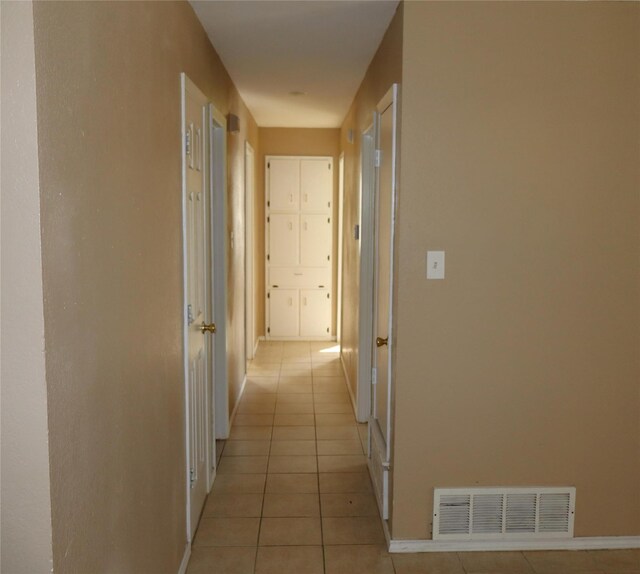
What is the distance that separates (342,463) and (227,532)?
3.34ft

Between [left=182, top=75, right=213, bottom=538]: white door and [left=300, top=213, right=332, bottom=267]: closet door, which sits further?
[left=300, top=213, right=332, bottom=267]: closet door

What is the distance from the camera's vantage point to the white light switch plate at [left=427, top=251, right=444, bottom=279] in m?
2.74

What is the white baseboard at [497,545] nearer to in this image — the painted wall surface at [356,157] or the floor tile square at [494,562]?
the floor tile square at [494,562]

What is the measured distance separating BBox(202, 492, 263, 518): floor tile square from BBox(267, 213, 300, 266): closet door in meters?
4.17

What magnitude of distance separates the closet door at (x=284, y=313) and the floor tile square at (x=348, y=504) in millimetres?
4097

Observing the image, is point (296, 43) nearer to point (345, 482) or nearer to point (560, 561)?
point (345, 482)

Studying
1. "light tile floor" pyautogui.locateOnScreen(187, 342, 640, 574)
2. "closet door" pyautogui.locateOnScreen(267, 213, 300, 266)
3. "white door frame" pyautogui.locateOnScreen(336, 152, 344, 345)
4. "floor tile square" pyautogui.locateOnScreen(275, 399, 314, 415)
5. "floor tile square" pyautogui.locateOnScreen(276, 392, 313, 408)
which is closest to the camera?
"light tile floor" pyautogui.locateOnScreen(187, 342, 640, 574)

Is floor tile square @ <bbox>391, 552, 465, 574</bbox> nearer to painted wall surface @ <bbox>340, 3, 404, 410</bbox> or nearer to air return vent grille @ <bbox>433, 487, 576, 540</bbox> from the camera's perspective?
air return vent grille @ <bbox>433, 487, 576, 540</bbox>

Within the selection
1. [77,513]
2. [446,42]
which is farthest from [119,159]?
[446,42]

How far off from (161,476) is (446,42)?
6.75 feet

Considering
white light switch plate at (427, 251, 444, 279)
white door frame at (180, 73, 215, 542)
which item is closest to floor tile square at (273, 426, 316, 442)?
white door frame at (180, 73, 215, 542)

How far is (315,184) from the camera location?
7.24m

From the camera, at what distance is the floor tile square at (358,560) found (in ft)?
8.99

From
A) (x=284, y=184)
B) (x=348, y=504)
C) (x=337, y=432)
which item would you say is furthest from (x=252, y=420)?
(x=284, y=184)
